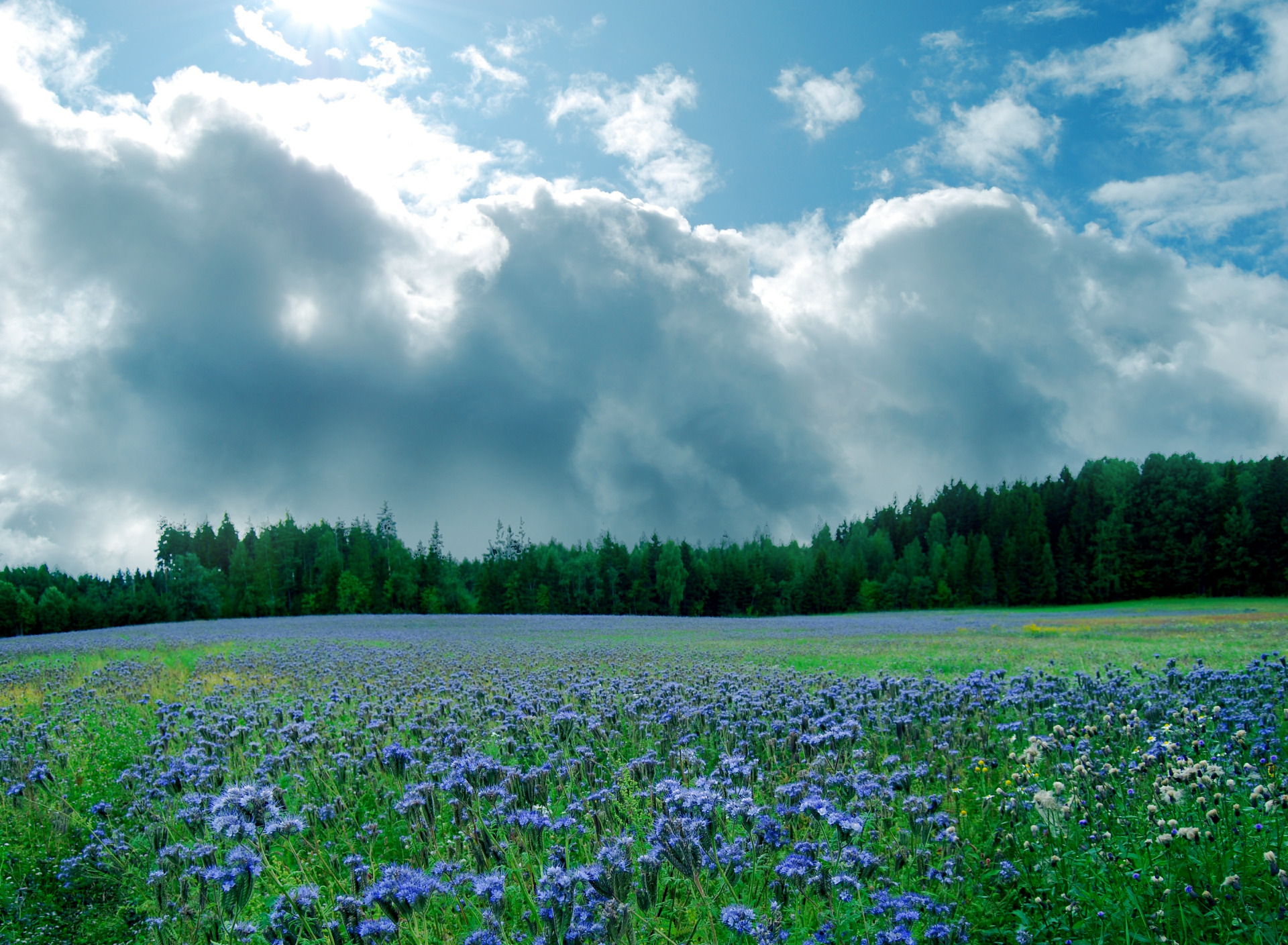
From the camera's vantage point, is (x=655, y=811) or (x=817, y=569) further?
(x=817, y=569)

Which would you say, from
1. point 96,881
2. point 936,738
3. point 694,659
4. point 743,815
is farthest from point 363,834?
point 694,659

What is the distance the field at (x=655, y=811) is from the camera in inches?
146

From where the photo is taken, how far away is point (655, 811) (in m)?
4.46

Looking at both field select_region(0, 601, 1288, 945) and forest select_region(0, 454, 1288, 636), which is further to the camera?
forest select_region(0, 454, 1288, 636)

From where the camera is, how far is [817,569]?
86062 mm

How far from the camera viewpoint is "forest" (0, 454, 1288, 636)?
66.6 metres

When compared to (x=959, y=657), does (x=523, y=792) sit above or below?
above

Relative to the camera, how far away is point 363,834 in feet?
18.1

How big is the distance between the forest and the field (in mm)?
65776

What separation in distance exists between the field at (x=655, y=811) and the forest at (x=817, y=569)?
6578cm

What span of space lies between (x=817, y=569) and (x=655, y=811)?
85.1 m

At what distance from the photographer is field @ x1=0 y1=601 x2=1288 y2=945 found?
12.2 ft

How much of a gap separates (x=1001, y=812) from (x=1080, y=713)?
3.47 metres

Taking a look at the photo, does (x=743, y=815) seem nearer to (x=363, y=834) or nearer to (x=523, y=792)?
(x=523, y=792)
